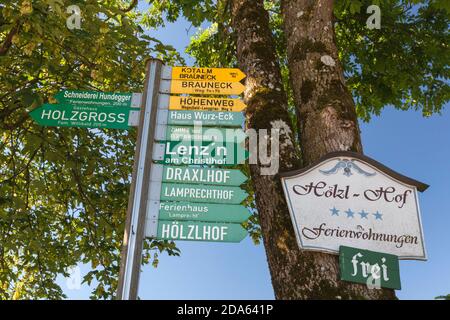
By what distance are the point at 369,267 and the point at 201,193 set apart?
1.18 metres

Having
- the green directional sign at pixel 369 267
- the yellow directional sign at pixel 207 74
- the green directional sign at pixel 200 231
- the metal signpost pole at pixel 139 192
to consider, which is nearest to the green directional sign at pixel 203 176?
the metal signpost pole at pixel 139 192

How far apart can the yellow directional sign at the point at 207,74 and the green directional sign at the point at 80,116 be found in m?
0.45

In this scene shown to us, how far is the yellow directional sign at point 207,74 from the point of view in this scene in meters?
3.12

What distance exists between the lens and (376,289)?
8.89 feet

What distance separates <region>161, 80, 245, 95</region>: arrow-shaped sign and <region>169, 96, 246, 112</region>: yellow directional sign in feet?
0.22

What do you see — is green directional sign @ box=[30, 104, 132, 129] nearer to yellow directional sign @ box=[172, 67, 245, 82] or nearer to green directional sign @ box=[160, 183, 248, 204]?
yellow directional sign @ box=[172, 67, 245, 82]

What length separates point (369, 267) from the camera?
109 inches

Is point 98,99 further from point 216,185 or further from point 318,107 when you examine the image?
point 318,107

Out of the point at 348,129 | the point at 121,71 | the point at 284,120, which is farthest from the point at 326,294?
the point at 121,71

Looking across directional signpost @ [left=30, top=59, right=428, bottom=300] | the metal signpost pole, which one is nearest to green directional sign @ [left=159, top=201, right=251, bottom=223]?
directional signpost @ [left=30, top=59, right=428, bottom=300]

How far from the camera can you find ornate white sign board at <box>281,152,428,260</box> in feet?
9.38

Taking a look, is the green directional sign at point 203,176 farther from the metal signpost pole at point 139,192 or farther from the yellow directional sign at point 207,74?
the yellow directional sign at point 207,74

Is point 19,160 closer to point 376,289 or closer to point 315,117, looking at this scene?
point 315,117

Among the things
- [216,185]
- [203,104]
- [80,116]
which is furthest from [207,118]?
[80,116]
